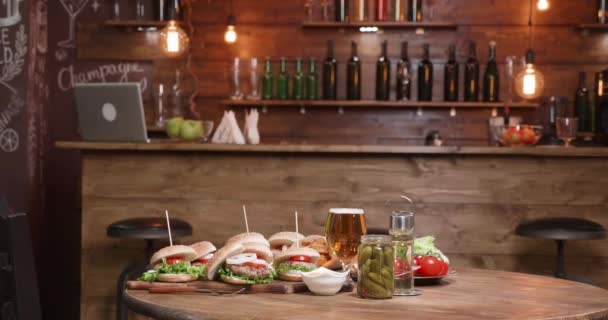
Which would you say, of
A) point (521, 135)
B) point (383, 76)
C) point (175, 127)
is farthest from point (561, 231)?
point (383, 76)

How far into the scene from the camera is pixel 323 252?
2.24 metres

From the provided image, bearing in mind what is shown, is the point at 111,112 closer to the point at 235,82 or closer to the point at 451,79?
the point at 235,82

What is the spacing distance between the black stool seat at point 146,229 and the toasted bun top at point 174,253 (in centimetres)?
152

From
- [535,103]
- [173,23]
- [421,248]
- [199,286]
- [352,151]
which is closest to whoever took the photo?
[199,286]

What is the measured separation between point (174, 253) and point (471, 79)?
3.90m

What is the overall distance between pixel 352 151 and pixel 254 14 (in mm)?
2214

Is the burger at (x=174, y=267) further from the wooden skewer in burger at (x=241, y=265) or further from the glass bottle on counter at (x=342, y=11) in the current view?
the glass bottle on counter at (x=342, y=11)

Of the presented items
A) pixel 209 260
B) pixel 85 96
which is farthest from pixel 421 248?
pixel 85 96

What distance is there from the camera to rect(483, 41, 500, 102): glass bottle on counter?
5668 mm

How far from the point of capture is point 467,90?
18.6ft

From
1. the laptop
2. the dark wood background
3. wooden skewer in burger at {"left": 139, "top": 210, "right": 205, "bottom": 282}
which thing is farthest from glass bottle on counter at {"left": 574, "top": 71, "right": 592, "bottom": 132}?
wooden skewer in burger at {"left": 139, "top": 210, "right": 205, "bottom": 282}

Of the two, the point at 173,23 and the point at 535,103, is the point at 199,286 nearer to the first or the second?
the point at 173,23

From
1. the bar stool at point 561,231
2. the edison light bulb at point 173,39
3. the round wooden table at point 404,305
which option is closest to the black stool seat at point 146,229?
the bar stool at point 561,231

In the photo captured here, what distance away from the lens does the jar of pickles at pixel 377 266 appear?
1.88 meters
